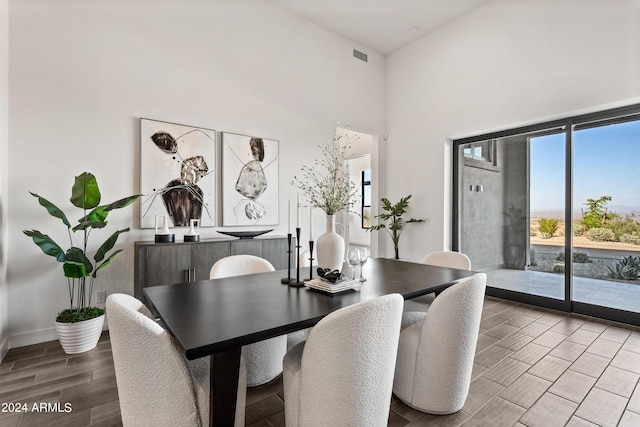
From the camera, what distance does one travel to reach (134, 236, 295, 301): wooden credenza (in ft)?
9.53

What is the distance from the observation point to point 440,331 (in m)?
1.63

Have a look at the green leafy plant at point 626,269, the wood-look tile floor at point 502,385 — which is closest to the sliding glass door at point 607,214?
the green leafy plant at point 626,269

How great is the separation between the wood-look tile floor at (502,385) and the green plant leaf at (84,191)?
1254 millimetres

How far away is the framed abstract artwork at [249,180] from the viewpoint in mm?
3807

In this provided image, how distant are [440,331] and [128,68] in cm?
373

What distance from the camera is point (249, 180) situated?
398 cm

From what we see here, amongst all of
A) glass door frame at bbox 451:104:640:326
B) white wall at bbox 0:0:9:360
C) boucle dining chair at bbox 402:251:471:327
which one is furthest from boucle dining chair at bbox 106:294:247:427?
glass door frame at bbox 451:104:640:326

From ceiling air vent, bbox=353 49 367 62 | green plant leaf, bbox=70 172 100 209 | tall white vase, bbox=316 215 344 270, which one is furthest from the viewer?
ceiling air vent, bbox=353 49 367 62

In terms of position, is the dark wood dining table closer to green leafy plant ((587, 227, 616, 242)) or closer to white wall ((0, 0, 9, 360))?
white wall ((0, 0, 9, 360))

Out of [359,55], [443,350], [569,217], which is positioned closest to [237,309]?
[443,350]

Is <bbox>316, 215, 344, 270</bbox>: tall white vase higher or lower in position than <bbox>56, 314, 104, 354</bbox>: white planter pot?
higher

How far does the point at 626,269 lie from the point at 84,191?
5.37 metres

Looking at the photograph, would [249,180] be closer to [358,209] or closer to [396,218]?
[396,218]

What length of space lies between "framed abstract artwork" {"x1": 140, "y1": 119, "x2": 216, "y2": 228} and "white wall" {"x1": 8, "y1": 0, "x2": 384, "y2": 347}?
113 mm
